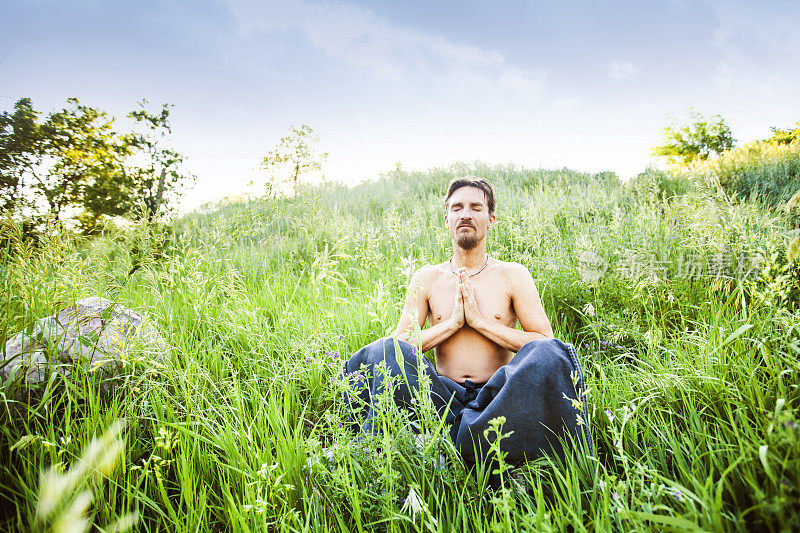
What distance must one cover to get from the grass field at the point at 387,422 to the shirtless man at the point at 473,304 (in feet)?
1.42

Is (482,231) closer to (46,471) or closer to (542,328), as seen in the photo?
(542,328)

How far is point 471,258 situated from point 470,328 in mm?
573

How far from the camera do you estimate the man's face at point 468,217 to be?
2.56 m

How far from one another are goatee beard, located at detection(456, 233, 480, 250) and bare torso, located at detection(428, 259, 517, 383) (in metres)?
0.22

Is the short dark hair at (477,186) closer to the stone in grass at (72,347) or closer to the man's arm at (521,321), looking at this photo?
the man's arm at (521,321)

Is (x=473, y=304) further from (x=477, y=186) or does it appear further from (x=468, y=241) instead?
(x=477, y=186)

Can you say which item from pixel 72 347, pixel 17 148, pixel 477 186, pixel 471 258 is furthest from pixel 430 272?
pixel 17 148

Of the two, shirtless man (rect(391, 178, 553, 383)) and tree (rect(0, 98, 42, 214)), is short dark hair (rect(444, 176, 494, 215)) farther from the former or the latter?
tree (rect(0, 98, 42, 214))

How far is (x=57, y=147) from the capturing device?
420 cm

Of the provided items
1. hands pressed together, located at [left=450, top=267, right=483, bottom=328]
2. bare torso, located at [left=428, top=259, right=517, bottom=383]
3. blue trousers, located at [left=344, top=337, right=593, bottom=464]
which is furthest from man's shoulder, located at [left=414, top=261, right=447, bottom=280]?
blue trousers, located at [left=344, top=337, right=593, bottom=464]

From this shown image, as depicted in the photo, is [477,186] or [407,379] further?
[477,186]

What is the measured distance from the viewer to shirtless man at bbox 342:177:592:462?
5.54ft

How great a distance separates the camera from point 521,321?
8.03 feet

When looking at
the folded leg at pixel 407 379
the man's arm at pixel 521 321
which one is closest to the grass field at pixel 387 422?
the folded leg at pixel 407 379
